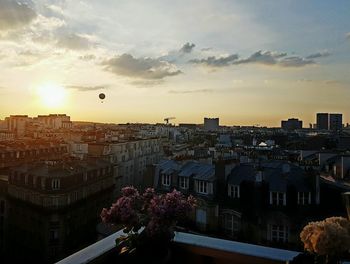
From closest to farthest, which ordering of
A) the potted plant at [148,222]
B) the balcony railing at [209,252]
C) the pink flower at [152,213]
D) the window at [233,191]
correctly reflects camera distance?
the balcony railing at [209,252], the potted plant at [148,222], the pink flower at [152,213], the window at [233,191]

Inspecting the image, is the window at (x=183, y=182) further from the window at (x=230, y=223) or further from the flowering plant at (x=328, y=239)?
the flowering plant at (x=328, y=239)

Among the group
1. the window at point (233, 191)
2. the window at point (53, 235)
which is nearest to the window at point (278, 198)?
the window at point (233, 191)

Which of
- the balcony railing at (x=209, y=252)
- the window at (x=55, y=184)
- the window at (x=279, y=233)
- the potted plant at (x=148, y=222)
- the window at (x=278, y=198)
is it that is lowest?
the window at (x=279, y=233)

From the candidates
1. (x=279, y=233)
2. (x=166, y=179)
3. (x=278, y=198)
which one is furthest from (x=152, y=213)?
(x=166, y=179)

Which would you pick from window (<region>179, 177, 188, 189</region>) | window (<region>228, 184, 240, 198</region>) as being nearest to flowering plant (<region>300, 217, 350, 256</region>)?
window (<region>228, 184, 240, 198</region>)

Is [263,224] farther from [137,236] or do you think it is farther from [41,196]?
[41,196]

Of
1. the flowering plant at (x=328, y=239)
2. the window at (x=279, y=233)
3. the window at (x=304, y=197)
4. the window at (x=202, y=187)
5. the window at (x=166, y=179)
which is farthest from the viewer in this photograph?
the window at (x=166, y=179)
